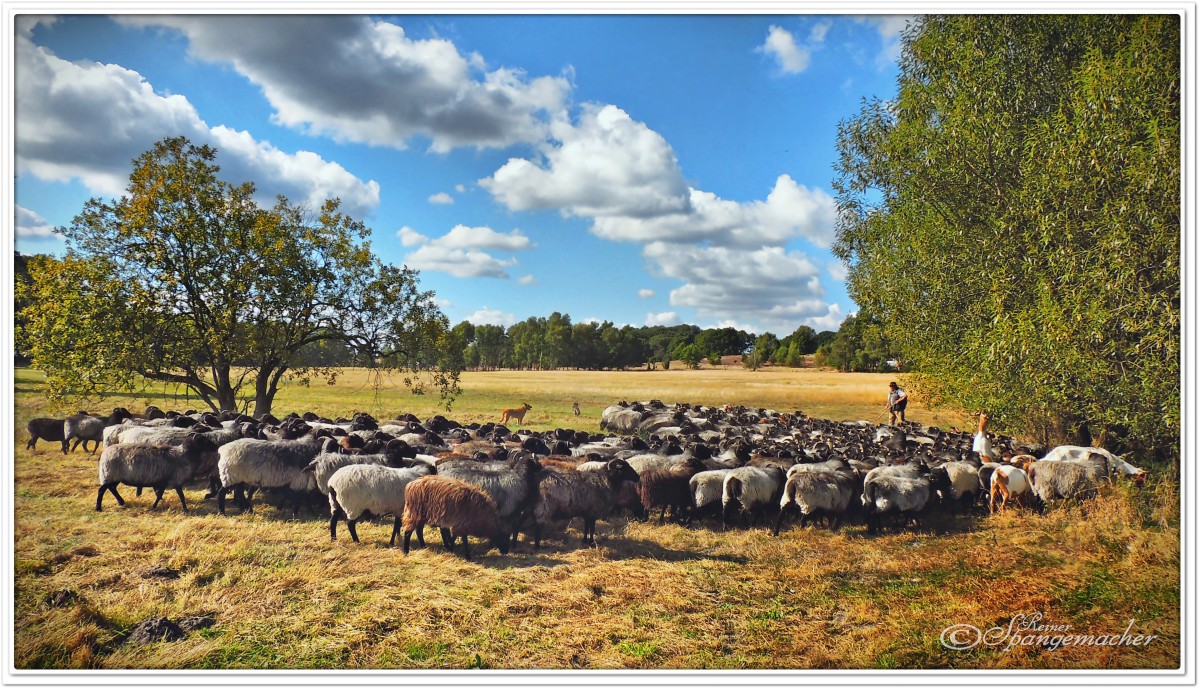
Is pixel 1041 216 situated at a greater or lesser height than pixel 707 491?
greater

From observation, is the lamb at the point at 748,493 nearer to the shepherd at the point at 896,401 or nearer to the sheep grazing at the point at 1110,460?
the sheep grazing at the point at 1110,460

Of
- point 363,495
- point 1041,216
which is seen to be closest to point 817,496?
point 1041,216

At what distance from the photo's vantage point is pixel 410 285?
13383mm

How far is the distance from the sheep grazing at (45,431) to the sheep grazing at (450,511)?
380 inches

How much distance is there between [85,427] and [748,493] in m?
13.7

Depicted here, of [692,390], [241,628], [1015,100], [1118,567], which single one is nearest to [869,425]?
[692,390]

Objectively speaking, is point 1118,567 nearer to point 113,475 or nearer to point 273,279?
point 113,475

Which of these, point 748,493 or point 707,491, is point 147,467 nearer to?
point 707,491

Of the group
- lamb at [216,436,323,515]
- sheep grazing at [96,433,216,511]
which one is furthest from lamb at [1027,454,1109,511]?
sheep grazing at [96,433,216,511]

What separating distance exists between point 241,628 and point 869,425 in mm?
21101

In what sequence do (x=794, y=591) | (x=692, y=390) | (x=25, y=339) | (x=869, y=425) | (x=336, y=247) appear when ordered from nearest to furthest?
(x=794, y=591) → (x=25, y=339) → (x=336, y=247) → (x=869, y=425) → (x=692, y=390)

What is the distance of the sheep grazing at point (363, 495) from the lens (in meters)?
7.52

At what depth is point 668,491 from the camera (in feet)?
31.0

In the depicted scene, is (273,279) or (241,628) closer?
(241,628)
